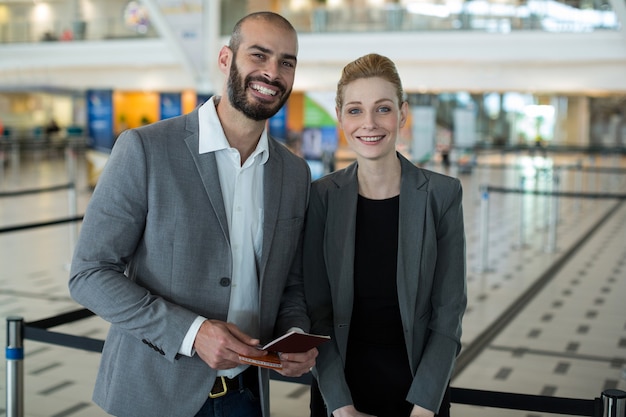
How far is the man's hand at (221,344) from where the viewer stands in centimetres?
199

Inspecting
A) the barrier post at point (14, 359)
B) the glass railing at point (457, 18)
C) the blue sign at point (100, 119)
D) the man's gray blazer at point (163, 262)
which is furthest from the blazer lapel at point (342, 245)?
the glass railing at point (457, 18)

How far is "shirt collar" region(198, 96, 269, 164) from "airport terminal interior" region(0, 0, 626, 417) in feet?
3.92

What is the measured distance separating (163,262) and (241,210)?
0.81 feet

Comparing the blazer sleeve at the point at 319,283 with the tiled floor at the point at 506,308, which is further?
the tiled floor at the point at 506,308

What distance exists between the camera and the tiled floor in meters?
5.82

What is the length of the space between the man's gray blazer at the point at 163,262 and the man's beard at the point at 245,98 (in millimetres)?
141

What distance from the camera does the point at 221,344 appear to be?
1.98 m

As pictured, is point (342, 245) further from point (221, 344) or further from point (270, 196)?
point (221, 344)

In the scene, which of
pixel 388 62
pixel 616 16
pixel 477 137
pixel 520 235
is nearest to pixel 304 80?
pixel 616 16

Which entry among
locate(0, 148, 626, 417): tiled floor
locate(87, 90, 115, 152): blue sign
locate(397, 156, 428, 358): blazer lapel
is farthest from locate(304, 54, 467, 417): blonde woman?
locate(87, 90, 115, 152): blue sign

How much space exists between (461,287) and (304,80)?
28162 millimetres

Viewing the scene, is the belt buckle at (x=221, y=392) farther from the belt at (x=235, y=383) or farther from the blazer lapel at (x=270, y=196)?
the blazer lapel at (x=270, y=196)

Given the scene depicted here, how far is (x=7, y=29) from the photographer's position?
36.5 meters

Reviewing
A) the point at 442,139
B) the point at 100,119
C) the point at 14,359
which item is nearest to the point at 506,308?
the point at 14,359
